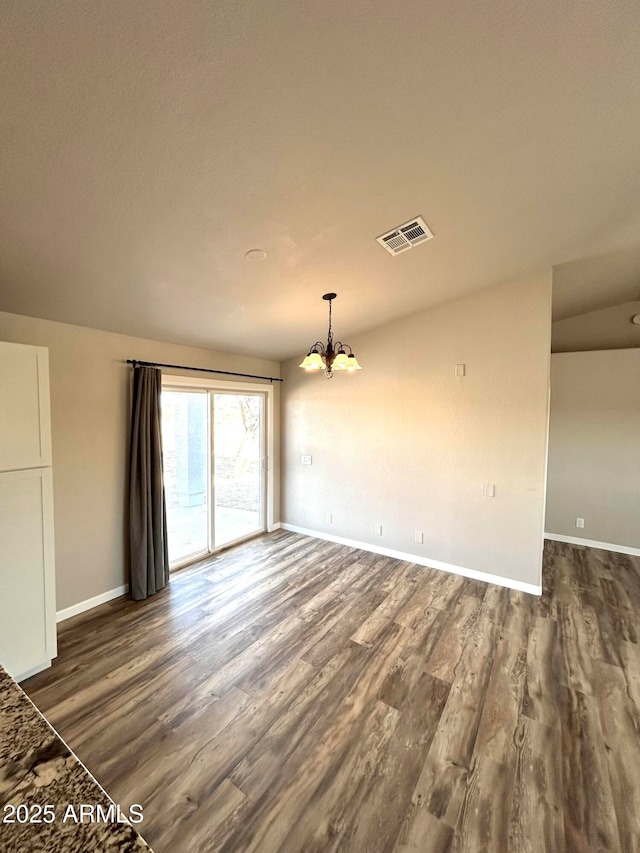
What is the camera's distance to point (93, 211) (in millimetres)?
1678

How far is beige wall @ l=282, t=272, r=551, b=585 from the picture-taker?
3.27m

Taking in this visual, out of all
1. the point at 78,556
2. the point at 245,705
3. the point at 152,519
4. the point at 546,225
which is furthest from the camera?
the point at 152,519

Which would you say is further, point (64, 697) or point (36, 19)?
point (64, 697)

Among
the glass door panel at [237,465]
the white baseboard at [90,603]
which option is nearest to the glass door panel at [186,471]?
the glass door panel at [237,465]

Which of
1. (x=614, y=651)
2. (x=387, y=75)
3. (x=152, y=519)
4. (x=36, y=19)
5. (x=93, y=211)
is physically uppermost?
(x=387, y=75)

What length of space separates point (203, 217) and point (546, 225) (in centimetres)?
238

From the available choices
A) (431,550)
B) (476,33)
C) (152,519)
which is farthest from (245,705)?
(476,33)

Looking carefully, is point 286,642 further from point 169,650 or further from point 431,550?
point 431,550

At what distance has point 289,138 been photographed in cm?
150

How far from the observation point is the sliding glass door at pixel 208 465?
373 centimetres

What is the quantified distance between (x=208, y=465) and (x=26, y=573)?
1.99 metres

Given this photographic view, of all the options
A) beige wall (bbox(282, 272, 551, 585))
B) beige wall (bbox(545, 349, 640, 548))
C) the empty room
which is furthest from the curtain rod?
beige wall (bbox(545, 349, 640, 548))

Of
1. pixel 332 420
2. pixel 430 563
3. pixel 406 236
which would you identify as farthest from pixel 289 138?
pixel 430 563

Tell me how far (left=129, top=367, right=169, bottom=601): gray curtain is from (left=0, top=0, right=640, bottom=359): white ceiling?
0.81 metres
